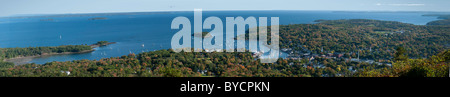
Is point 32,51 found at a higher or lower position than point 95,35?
lower

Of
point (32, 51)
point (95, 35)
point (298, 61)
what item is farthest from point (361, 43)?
point (95, 35)

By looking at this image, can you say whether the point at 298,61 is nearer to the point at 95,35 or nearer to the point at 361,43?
the point at 361,43

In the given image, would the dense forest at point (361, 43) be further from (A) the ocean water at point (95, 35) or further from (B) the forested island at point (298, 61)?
(A) the ocean water at point (95, 35)

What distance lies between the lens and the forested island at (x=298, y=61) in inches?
395

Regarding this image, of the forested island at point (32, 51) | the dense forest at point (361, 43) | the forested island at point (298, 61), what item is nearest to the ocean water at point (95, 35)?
the forested island at point (32, 51)

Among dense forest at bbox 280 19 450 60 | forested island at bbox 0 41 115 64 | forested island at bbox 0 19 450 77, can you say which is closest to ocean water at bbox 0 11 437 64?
forested island at bbox 0 41 115 64

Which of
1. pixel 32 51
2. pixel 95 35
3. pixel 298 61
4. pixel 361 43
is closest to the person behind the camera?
pixel 298 61

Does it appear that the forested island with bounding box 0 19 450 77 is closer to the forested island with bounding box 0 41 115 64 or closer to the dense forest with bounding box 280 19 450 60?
the dense forest with bounding box 280 19 450 60

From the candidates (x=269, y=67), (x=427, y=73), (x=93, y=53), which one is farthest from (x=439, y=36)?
(x=93, y=53)

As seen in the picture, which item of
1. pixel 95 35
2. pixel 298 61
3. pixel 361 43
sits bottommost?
pixel 298 61

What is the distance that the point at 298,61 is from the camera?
15062mm

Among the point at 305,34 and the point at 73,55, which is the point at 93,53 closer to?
the point at 73,55

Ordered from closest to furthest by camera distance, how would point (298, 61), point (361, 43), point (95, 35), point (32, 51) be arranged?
point (298, 61)
point (361, 43)
point (32, 51)
point (95, 35)
